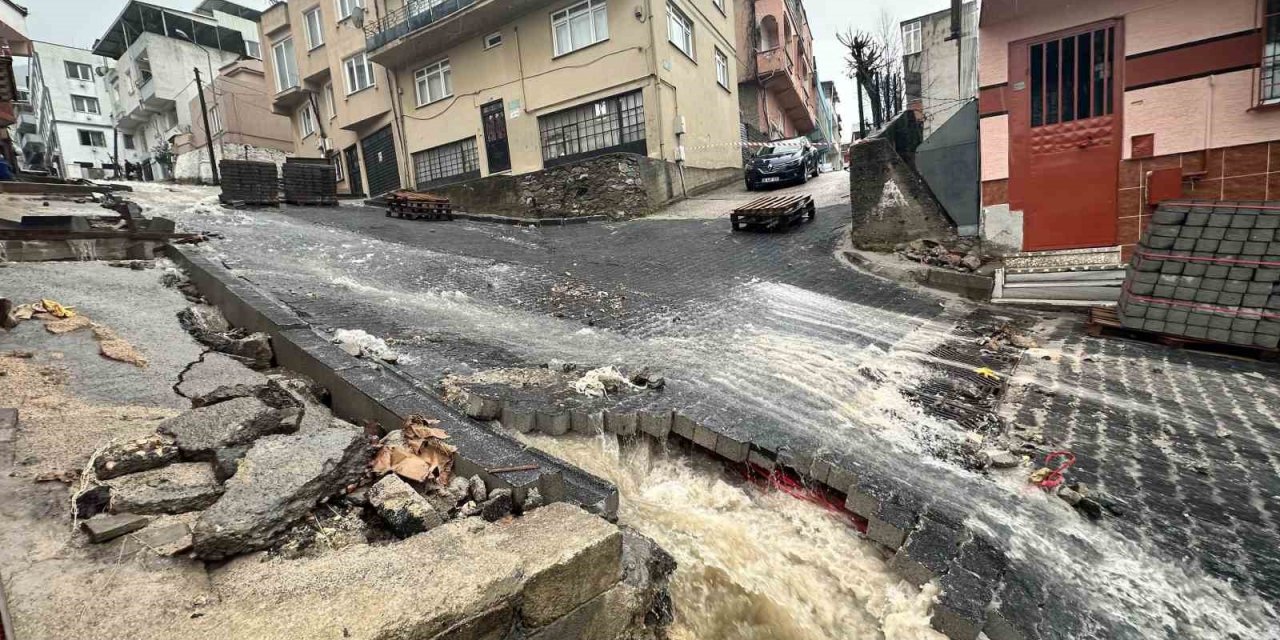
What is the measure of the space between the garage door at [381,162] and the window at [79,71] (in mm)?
36664

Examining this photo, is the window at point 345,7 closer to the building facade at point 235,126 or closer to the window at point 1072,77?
the building facade at point 235,126

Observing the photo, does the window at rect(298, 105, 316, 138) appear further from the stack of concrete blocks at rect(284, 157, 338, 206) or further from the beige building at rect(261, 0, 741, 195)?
Result: the stack of concrete blocks at rect(284, 157, 338, 206)

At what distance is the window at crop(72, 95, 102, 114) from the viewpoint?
41.4m

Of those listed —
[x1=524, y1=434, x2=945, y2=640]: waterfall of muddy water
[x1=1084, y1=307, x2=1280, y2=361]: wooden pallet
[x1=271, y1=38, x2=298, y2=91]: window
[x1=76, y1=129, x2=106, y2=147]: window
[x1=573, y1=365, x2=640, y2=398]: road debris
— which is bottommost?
[x1=524, y1=434, x2=945, y2=640]: waterfall of muddy water

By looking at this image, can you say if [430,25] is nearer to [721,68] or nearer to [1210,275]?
[721,68]

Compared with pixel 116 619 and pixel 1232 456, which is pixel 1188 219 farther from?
pixel 116 619

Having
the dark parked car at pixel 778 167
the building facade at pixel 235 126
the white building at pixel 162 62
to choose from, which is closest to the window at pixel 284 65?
the building facade at pixel 235 126

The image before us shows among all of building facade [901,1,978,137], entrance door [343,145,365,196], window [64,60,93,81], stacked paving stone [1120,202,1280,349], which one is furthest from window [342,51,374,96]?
window [64,60,93,81]

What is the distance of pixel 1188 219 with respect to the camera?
19.9 ft

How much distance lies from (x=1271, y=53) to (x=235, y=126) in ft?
123

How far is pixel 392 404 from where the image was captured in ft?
12.1

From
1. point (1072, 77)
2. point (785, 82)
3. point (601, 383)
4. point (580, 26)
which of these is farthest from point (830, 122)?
point (601, 383)

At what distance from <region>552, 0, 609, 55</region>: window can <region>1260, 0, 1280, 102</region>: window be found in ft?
43.9

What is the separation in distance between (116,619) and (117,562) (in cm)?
39
